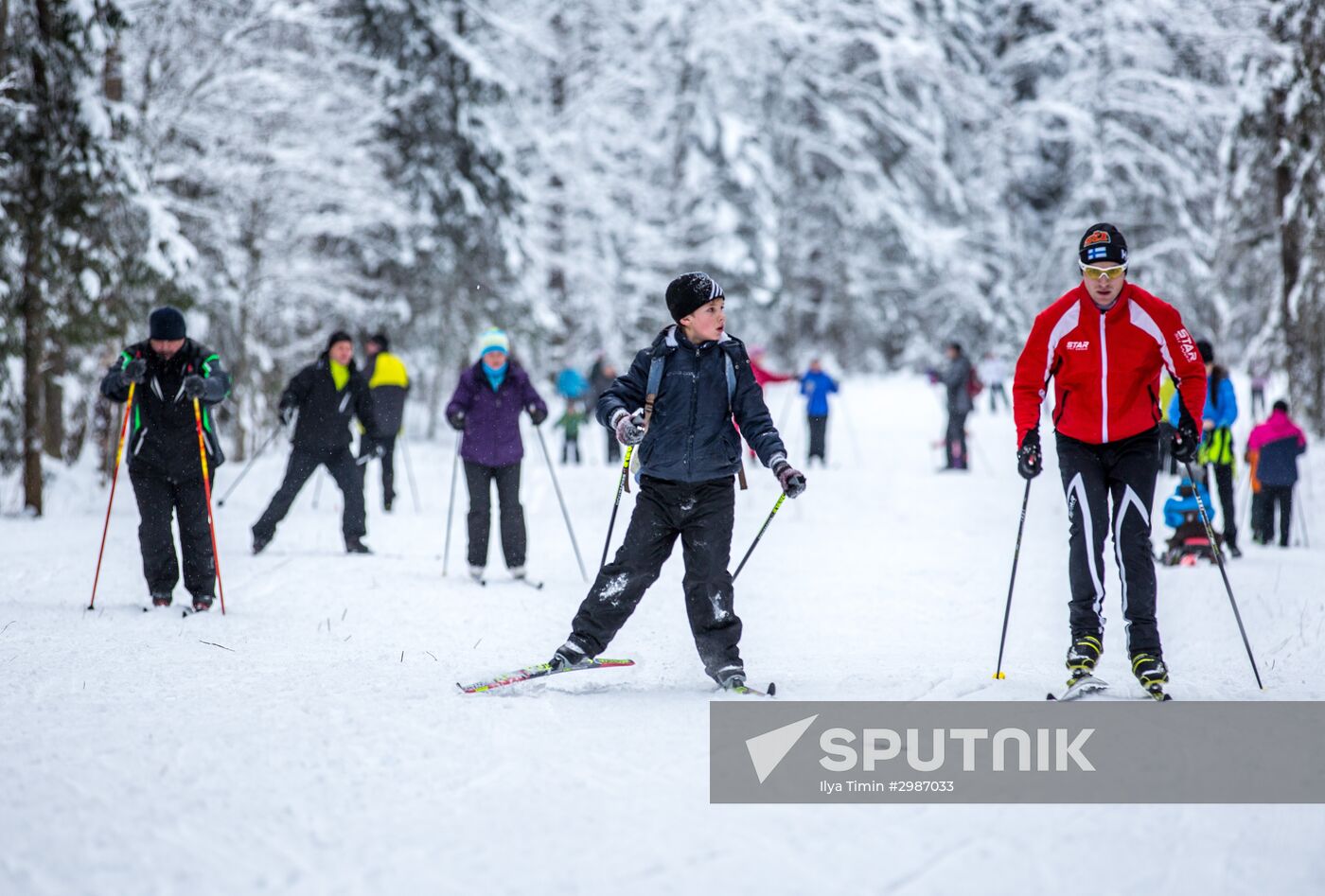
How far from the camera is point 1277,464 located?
1145cm

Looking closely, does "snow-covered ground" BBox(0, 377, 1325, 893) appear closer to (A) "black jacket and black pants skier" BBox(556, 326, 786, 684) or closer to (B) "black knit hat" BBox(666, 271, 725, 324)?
(A) "black jacket and black pants skier" BBox(556, 326, 786, 684)

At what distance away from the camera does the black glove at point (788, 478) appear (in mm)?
4527

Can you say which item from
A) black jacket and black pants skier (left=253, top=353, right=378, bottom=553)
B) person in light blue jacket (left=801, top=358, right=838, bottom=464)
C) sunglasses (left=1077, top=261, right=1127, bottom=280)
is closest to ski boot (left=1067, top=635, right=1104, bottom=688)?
sunglasses (left=1077, top=261, right=1127, bottom=280)

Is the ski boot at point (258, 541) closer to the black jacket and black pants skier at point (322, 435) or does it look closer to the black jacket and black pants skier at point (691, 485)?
the black jacket and black pants skier at point (322, 435)

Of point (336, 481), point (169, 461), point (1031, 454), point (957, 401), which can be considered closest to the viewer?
point (1031, 454)

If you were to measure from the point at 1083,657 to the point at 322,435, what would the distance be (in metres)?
6.77

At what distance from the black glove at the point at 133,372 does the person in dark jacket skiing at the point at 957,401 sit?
41.6ft

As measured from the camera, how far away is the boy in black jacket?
4.82m

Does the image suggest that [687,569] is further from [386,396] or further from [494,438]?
[386,396]

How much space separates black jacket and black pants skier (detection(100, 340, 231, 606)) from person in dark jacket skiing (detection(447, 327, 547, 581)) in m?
2.00

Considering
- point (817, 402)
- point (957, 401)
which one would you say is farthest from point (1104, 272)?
point (817, 402)

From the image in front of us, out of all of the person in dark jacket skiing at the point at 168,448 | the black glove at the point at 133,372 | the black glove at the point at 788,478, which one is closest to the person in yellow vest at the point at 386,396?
the person in dark jacket skiing at the point at 168,448

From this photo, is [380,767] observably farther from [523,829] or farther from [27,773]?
[27,773]

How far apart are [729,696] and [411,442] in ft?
64.5
